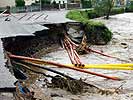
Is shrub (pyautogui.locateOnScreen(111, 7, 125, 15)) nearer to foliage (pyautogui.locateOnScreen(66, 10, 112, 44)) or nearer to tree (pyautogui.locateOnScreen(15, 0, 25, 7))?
tree (pyautogui.locateOnScreen(15, 0, 25, 7))

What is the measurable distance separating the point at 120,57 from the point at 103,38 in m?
5.05

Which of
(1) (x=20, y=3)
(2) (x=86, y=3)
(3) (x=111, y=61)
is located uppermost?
(1) (x=20, y=3)

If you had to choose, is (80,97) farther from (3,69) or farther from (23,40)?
(23,40)

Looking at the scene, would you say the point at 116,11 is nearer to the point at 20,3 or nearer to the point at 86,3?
the point at 86,3

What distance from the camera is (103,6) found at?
154ft

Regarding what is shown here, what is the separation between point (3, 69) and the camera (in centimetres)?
932

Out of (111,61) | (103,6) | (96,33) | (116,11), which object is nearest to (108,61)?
(111,61)

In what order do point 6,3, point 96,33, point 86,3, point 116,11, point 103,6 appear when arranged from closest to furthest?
point 96,33 < point 103,6 < point 6,3 < point 116,11 < point 86,3

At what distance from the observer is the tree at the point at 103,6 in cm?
4651

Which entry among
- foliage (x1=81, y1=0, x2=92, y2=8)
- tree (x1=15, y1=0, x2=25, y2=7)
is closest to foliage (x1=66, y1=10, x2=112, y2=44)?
tree (x1=15, y1=0, x2=25, y2=7)

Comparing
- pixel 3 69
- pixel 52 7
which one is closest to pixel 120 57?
pixel 3 69

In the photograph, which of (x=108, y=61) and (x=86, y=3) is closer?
(x=108, y=61)

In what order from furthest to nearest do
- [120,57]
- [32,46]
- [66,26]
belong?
[66,26] → [120,57] → [32,46]

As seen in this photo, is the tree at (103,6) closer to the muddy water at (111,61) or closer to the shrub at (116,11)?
the shrub at (116,11)
